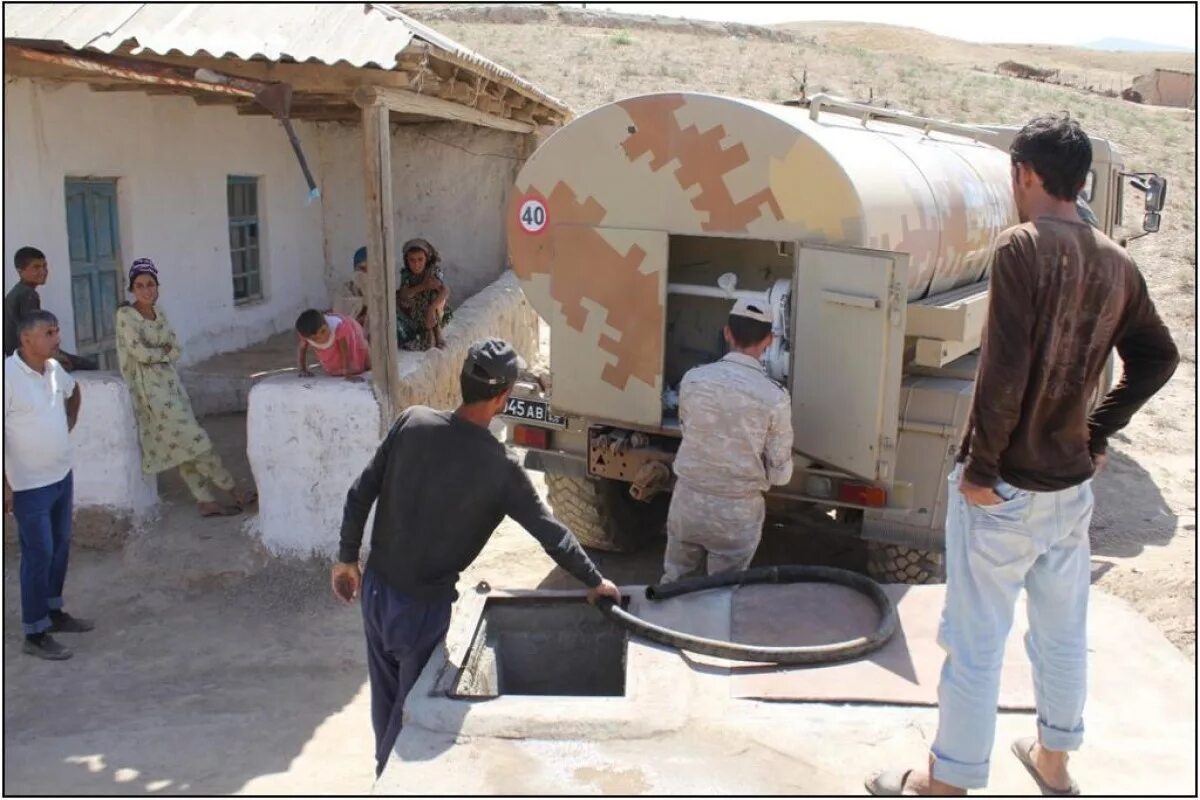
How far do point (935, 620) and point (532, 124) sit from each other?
835 centimetres

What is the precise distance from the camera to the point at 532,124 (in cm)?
1125

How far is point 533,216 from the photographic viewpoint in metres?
5.27

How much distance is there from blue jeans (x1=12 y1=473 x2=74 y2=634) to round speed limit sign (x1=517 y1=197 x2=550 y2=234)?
254 centimetres

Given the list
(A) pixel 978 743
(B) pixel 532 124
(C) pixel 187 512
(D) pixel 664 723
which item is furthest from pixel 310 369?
(B) pixel 532 124

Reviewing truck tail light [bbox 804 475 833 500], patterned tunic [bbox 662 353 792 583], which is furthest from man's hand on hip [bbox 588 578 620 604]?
truck tail light [bbox 804 475 833 500]

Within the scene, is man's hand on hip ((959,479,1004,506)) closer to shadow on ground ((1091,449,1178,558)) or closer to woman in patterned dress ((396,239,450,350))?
shadow on ground ((1091,449,1178,558))

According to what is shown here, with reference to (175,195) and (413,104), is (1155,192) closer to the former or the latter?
(413,104)

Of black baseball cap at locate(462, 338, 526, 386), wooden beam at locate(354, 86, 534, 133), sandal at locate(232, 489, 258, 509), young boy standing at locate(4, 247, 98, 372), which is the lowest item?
sandal at locate(232, 489, 258, 509)

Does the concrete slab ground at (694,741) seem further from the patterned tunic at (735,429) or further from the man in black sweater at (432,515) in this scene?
the patterned tunic at (735,429)

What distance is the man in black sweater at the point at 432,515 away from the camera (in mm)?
3256

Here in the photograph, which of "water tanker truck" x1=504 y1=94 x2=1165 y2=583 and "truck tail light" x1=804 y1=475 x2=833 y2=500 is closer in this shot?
"water tanker truck" x1=504 y1=94 x2=1165 y2=583

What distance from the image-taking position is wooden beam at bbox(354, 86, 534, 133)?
5.61m

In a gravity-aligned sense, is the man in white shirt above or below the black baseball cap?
below

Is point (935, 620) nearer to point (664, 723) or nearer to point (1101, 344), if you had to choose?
point (664, 723)
